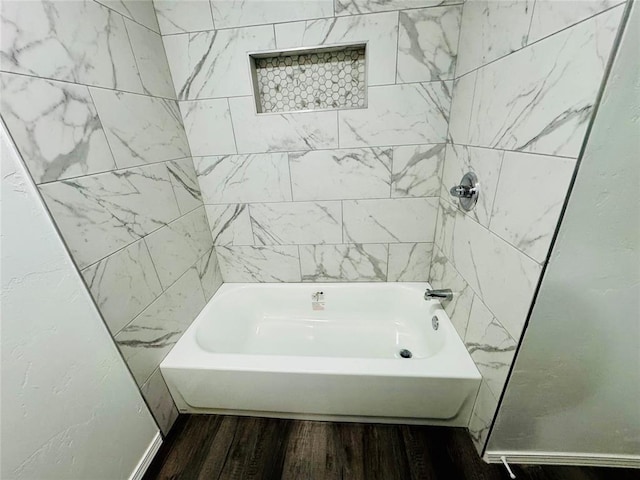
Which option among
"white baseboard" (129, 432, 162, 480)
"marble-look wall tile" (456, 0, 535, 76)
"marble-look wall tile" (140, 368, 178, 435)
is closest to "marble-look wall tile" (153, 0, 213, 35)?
"marble-look wall tile" (456, 0, 535, 76)

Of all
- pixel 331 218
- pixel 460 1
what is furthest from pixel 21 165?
pixel 460 1

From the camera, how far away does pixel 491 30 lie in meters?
0.90

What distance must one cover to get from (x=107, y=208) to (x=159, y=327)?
0.58 m

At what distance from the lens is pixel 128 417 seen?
994 mm

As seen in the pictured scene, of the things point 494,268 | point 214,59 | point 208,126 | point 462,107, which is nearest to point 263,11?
point 214,59

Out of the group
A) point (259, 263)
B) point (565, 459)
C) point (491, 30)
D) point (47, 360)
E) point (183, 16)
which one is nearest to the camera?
point (47, 360)

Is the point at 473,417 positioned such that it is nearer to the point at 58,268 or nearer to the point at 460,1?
the point at 58,268

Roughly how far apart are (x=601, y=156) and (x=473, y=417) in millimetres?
1120

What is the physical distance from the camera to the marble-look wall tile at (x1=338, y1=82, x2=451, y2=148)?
126 cm

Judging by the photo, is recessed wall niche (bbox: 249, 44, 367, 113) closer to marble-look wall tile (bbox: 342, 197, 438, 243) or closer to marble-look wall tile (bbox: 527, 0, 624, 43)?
marble-look wall tile (bbox: 342, 197, 438, 243)

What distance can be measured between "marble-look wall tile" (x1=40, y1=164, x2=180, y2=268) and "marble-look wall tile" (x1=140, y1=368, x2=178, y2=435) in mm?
622

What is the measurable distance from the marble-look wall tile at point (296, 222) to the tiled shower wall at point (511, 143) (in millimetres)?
666

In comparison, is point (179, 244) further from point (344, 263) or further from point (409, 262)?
point (409, 262)

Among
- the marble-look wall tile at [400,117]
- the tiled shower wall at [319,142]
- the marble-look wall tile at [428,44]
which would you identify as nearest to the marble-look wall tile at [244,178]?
the tiled shower wall at [319,142]
